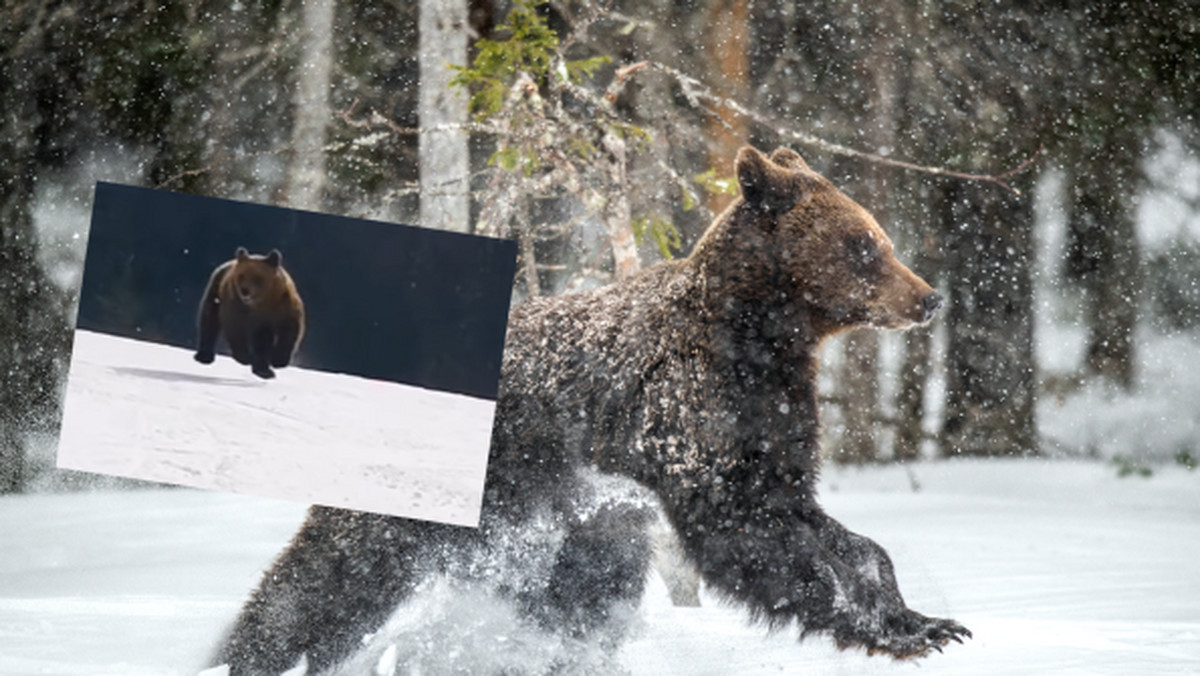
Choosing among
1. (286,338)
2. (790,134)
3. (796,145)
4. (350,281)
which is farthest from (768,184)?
(796,145)

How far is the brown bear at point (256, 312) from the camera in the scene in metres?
2.60

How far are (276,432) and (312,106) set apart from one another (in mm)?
3155

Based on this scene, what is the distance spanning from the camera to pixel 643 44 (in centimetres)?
507

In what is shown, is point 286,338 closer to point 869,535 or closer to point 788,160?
point 788,160

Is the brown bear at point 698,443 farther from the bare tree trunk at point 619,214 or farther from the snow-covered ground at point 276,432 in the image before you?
the bare tree trunk at point 619,214

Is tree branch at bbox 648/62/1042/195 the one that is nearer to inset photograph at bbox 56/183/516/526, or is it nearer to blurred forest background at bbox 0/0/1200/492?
blurred forest background at bbox 0/0/1200/492

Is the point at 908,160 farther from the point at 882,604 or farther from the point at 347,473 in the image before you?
the point at 347,473

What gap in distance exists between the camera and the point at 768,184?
2516 mm

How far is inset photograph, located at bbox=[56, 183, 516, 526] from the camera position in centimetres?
258

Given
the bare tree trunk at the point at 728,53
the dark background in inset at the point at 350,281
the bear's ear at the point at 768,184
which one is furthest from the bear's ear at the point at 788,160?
the bare tree trunk at the point at 728,53

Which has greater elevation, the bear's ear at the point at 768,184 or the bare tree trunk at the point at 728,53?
the bare tree trunk at the point at 728,53

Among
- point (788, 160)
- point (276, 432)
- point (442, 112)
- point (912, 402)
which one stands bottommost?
point (276, 432)

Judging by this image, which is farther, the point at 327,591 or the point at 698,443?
the point at 327,591

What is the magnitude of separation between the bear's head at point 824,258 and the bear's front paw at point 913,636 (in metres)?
0.78
